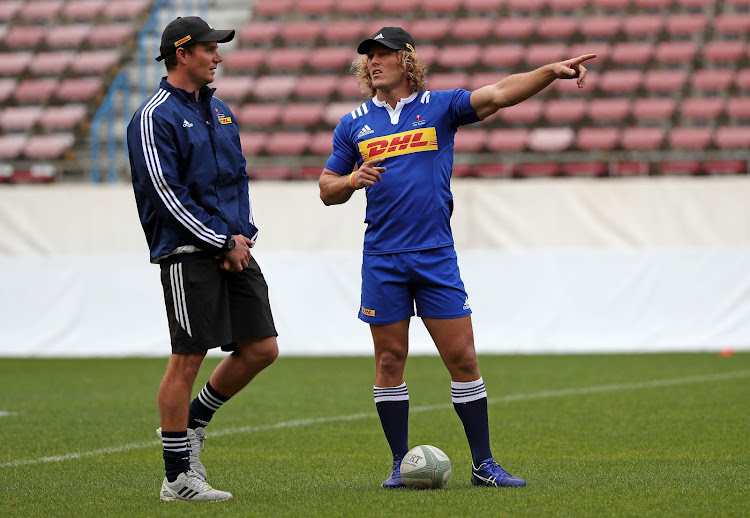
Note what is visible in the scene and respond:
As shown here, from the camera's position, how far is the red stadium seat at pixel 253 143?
2003cm

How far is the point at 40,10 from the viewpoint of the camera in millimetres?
24438

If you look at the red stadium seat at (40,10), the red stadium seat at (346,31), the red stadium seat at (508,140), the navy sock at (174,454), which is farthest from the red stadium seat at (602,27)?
the navy sock at (174,454)

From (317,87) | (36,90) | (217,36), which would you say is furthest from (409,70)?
(36,90)

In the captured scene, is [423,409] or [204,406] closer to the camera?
[204,406]

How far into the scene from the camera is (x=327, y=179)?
510 cm

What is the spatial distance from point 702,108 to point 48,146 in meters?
11.3

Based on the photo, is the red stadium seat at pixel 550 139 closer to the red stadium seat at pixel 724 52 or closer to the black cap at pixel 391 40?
the red stadium seat at pixel 724 52

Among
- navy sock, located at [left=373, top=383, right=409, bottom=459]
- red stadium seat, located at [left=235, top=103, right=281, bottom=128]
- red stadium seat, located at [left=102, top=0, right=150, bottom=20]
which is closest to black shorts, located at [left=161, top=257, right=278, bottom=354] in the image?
navy sock, located at [left=373, top=383, right=409, bottom=459]

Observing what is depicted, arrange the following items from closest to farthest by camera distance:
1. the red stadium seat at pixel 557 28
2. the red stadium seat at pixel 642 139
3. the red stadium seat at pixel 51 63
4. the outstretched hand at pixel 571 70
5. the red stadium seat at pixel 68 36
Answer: the outstretched hand at pixel 571 70
the red stadium seat at pixel 642 139
the red stadium seat at pixel 557 28
the red stadium seat at pixel 51 63
the red stadium seat at pixel 68 36

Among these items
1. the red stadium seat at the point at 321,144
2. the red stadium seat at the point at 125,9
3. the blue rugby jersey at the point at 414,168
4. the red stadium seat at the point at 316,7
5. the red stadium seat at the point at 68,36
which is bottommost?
the blue rugby jersey at the point at 414,168

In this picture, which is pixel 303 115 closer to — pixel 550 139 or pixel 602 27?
pixel 550 139

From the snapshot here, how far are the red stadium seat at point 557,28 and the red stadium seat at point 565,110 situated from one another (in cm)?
189

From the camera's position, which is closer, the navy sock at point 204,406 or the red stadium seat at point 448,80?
the navy sock at point 204,406

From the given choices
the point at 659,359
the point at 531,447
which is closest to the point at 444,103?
the point at 531,447
